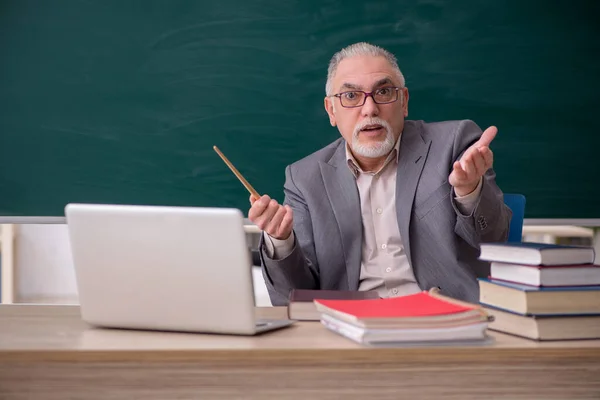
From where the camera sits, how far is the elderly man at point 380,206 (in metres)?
1.93

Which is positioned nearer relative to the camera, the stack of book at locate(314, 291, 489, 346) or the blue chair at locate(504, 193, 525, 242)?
the stack of book at locate(314, 291, 489, 346)

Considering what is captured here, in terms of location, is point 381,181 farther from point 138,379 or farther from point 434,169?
point 138,379

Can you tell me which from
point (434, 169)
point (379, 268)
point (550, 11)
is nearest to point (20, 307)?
point (379, 268)

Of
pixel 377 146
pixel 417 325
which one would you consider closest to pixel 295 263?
pixel 377 146

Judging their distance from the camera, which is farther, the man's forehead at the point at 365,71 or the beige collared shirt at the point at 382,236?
the man's forehead at the point at 365,71

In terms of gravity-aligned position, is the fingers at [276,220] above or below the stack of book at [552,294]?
above

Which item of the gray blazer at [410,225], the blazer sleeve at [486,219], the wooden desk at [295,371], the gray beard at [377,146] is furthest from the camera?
the gray beard at [377,146]

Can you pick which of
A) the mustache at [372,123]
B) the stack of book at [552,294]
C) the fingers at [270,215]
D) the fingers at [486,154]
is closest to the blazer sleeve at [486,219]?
the fingers at [486,154]

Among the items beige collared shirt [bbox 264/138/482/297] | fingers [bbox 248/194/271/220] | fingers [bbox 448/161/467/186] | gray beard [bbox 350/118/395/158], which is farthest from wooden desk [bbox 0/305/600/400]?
gray beard [bbox 350/118/395/158]

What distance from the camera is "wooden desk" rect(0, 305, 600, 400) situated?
3.46ft

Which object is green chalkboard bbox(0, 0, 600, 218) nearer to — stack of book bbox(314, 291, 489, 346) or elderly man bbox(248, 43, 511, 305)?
elderly man bbox(248, 43, 511, 305)

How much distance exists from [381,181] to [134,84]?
131 centimetres

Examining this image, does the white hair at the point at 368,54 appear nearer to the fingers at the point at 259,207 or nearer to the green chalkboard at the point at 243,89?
the green chalkboard at the point at 243,89

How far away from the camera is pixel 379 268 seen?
2.15 m
